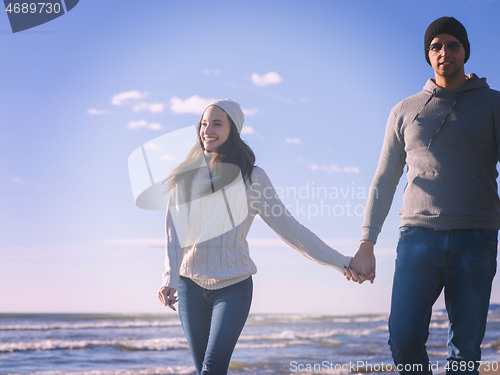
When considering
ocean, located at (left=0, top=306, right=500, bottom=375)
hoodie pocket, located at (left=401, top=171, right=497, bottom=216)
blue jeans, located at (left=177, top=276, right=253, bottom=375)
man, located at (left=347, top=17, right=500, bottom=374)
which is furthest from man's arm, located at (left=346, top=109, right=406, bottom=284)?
ocean, located at (left=0, top=306, right=500, bottom=375)

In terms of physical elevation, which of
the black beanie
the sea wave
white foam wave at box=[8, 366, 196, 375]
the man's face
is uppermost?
the black beanie

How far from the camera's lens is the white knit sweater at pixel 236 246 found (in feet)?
11.7

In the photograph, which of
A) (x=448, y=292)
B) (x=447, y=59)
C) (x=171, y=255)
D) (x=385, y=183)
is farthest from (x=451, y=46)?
(x=171, y=255)

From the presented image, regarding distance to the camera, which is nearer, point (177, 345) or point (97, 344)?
point (177, 345)

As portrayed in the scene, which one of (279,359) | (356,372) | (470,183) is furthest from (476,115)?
(279,359)

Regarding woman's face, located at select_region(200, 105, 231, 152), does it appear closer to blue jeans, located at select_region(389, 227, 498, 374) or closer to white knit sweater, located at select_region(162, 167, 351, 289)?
white knit sweater, located at select_region(162, 167, 351, 289)

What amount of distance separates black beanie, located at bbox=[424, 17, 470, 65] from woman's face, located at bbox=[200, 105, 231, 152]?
4.87 feet

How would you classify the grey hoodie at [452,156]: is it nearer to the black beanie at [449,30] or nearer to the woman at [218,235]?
the black beanie at [449,30]

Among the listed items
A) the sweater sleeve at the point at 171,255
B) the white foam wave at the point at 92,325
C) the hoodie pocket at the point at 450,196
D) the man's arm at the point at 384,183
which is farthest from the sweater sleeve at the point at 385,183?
the white foam wave at the point at 92,325

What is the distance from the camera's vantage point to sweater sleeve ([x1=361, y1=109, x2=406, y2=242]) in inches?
134

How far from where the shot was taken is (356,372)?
11461mm

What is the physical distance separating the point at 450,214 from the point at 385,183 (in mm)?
515

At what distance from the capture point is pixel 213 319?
3.41 meters

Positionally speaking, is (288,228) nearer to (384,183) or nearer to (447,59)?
(384,183)
